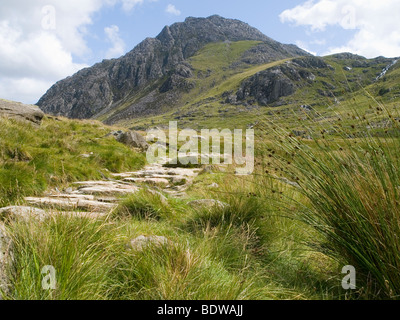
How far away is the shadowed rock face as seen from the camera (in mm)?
12016

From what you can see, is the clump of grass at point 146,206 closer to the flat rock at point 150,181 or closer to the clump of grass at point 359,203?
the clump of grass at point 359,203

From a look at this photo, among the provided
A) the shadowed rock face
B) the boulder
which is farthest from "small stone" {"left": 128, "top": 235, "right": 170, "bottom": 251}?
the boulder

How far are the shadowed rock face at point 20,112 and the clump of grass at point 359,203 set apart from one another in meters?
12.9

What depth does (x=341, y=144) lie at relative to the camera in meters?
3.13

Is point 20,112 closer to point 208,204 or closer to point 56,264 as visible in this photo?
point 208,204

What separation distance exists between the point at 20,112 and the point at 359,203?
1420 cm

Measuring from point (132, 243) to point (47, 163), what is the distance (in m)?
4.91

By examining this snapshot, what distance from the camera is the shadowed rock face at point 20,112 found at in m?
12.0

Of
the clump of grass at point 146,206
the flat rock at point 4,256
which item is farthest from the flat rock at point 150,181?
the flat rock at point 4,256

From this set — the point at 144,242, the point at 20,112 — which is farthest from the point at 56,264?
the point at 20,112

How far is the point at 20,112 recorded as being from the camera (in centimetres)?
1239

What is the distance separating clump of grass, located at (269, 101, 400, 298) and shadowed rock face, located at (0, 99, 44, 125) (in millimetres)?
12880
